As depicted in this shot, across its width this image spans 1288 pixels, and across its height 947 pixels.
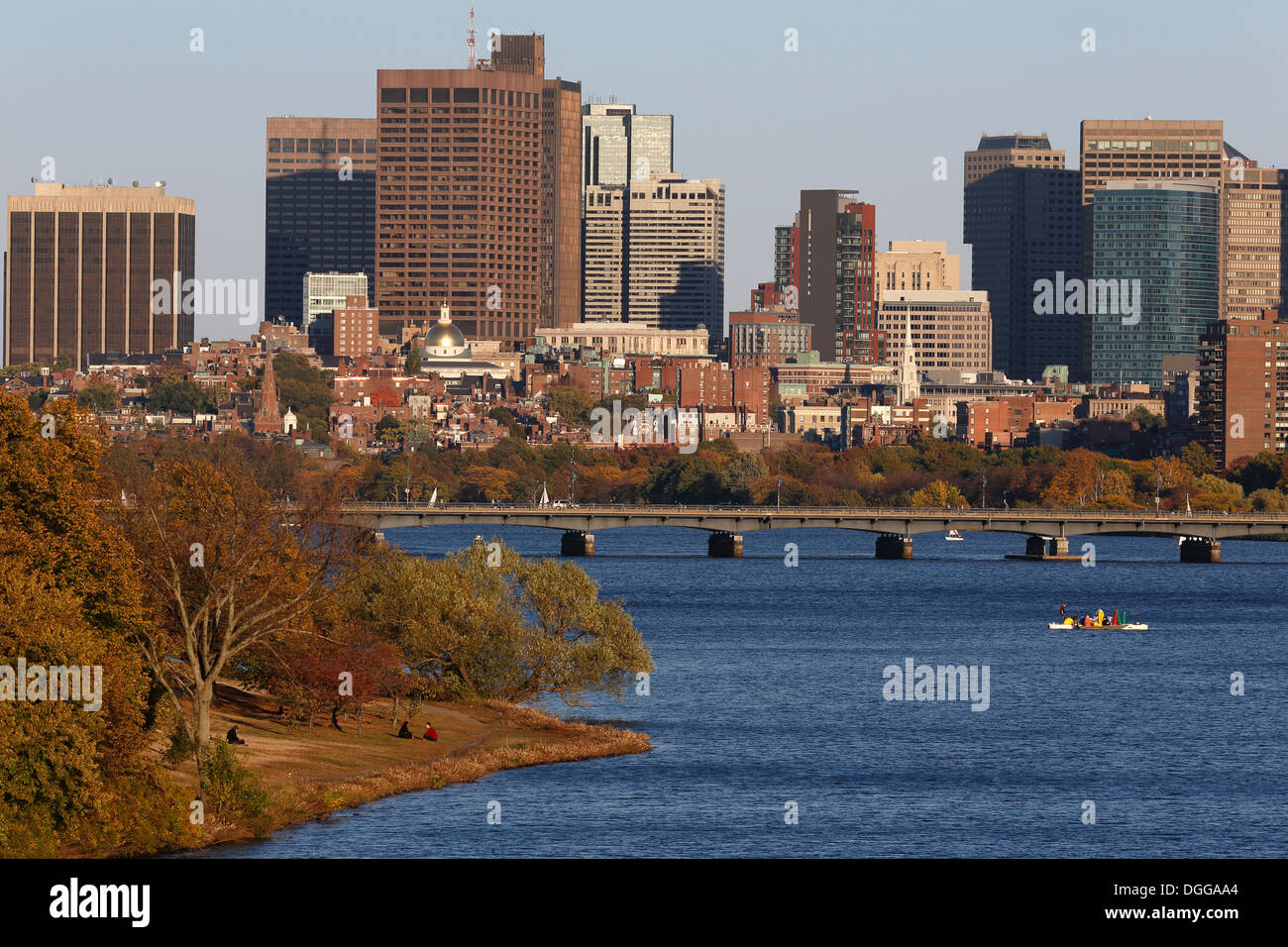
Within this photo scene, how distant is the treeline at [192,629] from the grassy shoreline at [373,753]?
1.47 feet

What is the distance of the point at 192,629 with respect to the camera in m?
48.1

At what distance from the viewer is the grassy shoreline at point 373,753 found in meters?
44.2

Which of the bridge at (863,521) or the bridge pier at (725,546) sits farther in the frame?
the bridge pier at (725,546)

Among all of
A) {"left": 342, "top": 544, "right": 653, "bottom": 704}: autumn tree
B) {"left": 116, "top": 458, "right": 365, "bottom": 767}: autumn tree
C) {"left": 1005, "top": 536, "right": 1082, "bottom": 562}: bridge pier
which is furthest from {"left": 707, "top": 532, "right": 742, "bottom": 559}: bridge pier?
{"left": 116, "top": 458, "right": 365, "bottom": 767}: autumn tree

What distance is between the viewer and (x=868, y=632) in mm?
99312

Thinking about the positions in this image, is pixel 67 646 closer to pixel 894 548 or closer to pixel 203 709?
pixel 203 709

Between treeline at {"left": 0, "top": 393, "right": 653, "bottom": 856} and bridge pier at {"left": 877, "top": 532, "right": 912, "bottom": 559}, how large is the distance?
90.3 meters

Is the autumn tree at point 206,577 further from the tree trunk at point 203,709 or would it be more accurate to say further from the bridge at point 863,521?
the bridge at point 863,521

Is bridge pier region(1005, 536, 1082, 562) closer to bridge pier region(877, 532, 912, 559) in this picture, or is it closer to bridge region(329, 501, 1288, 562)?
bridge region(329, 501, 1288, 562)

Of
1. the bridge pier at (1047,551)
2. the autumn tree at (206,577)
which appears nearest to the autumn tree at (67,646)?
the autumn tree at (206,577)

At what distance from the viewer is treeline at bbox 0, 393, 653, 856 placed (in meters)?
39.6

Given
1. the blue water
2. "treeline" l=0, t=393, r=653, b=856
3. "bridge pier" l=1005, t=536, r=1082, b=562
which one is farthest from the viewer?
"bridge pier" l=1005, t=536, r=1082, b=562

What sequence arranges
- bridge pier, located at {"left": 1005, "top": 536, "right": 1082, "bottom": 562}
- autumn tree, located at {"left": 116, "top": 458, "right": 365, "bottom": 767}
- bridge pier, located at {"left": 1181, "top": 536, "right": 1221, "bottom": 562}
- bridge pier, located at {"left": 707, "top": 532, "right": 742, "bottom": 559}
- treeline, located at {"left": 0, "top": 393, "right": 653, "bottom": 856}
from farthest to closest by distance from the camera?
bridge pier, located at {"left": 707, "top": 532, "right": 742, "bottom": 559}
bridge pier, located at {"left": 1005, "top": 536, "right": 1082, "bottom": 562}
bridge pier, located at {"left": 1181, "top": 536, "right": 1221, "bottom": 562}
autumn tree, located at {"left": 116, "top": 458, "right": 365, "bottom": 767}
treeline, located at {"left": 0, "top": 393, "right": 653, "bottom": 856}
